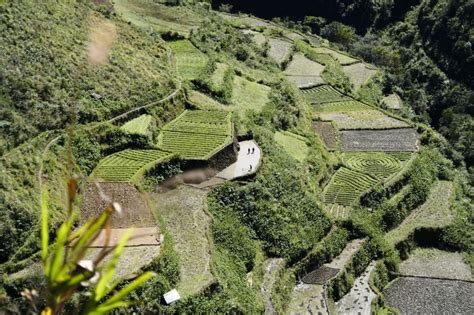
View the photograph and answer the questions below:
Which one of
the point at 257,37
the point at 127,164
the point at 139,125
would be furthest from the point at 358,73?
the point at 127,164

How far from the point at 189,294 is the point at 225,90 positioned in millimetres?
14976

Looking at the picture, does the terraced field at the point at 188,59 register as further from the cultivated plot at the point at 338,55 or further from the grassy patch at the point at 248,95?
the cultivated plot at the point at 338,55

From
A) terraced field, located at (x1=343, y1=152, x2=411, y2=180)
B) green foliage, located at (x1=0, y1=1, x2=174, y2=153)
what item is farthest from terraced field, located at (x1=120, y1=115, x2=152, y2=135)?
terraced field, located at (x1=343, y1=152, x2=411, y2=180)

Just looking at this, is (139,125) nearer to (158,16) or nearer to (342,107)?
(158,16)

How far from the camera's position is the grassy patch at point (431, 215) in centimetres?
2755

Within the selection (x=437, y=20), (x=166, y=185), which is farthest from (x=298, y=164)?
(x=437, y=20)

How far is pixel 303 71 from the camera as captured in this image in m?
43.0

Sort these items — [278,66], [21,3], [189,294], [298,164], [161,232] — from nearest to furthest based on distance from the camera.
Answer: [189,294] < [161,232] < [21,3] < [298,164] < [278,66]

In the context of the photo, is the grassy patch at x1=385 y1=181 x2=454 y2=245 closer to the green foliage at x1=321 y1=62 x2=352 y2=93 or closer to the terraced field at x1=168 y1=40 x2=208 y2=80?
the green foliage at x1=321 y1=62 x2=352 y2=93

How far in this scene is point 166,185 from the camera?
2145 centimetres

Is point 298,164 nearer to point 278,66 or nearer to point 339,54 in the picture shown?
point 278,66

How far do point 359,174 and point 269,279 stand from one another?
10.5 metres

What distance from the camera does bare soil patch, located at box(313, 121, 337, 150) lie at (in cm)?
3297

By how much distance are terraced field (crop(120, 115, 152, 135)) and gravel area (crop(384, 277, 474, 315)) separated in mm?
10749
